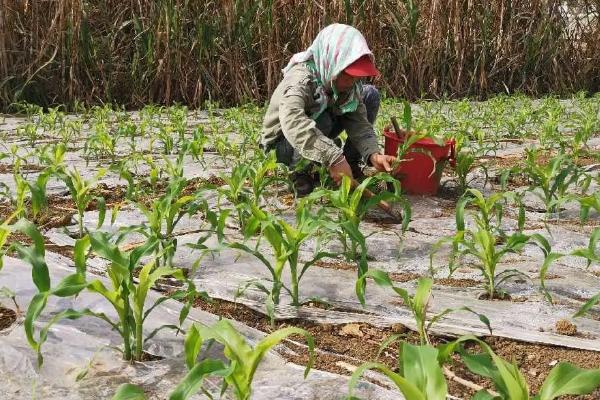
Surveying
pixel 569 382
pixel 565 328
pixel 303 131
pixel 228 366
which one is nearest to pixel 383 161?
pixel 303 131

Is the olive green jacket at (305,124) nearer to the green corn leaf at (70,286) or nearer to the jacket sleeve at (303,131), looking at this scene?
the jacket sleeve at (303,131)

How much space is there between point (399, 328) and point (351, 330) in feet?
0.41

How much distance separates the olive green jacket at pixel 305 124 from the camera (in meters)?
3.31

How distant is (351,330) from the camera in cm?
201

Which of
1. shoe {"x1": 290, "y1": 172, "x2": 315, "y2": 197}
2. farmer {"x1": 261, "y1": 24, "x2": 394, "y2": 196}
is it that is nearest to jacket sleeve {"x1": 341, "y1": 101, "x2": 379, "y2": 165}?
farmer {"x1": 261, "y1": 24, "x2": 394, "y2": 196}

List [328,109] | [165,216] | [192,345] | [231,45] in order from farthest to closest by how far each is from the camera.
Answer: [231,45]
[328,109]
[165,216]
[192,345]

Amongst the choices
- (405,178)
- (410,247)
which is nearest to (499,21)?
(405,178)

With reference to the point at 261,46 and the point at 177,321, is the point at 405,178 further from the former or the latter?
the point at 261,46

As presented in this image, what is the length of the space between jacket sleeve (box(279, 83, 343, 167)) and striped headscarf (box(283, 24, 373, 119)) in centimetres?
11

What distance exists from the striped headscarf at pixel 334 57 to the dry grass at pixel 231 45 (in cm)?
426

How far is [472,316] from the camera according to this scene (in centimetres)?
208

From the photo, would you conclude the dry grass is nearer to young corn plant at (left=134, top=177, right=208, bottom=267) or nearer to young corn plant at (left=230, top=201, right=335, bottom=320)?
young corn plant at (left=134, top=177, right=208, bottom=267)

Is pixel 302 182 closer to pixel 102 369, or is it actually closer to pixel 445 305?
pixel 445 305

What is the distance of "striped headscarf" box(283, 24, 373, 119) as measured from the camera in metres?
3.26
